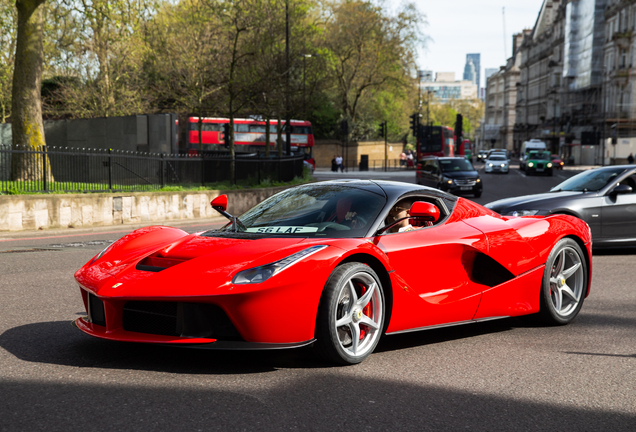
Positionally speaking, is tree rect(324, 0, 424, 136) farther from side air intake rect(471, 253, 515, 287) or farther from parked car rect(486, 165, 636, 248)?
side air intake rect(471, 253, 515, 287)

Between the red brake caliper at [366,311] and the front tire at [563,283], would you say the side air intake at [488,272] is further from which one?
the red brake caliper at [366,311]

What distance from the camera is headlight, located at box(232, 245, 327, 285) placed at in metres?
4.17

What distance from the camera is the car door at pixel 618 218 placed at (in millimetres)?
10508

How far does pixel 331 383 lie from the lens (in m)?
4.20

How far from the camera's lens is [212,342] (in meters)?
4.20

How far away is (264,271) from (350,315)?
0.70 m

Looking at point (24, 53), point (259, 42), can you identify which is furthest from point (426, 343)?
point (259, 42)

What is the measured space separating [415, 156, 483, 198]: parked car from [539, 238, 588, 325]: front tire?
21404 millimetres

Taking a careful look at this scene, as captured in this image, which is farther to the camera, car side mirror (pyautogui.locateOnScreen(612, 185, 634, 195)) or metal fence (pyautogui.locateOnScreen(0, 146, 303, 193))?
metal fence (pyautogui.locateOnScreen(0, 146, 303, 193))

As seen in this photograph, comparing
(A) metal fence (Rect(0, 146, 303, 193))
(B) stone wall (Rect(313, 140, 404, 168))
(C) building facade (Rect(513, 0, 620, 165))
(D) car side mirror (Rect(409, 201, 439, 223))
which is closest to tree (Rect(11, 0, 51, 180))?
(A) metal fence (Rect(0, 146, 303, 193))

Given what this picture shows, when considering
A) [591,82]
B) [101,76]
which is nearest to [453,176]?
[101,76]

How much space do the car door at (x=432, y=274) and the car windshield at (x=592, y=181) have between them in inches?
241

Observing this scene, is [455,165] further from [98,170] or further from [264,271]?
[264,271]

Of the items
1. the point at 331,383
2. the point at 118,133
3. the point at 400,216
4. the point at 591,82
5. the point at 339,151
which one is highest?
the point at 591,82
